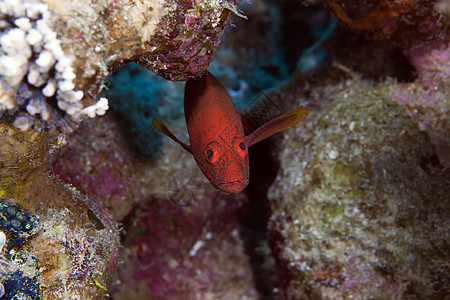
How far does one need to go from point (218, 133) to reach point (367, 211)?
192 centimetres

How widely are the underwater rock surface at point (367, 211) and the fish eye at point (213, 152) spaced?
1.43 m

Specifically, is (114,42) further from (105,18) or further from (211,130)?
(211,130)

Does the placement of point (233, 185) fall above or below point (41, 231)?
above

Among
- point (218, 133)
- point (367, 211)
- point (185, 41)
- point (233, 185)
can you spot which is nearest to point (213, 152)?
point (218, 133)

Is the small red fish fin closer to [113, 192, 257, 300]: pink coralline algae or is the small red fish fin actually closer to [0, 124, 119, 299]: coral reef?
[0, 124, 119, 299]: coral reef

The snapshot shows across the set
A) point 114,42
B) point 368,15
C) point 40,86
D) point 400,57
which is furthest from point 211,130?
point 400,57

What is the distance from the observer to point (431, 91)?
139 inches

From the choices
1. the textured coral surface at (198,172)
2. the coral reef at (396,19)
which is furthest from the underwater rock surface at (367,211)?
the coral reef at (396,19)

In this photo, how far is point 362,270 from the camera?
3322mm

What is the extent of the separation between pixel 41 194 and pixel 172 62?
5.01ft

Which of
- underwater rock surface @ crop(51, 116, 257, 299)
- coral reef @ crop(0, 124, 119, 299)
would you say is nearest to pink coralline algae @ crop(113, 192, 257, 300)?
underwater rock surface @ crop(51, 116, 257, 299)

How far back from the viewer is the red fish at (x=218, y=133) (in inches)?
104

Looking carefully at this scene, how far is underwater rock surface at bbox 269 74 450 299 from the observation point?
3188mm

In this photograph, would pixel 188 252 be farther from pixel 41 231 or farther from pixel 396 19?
pixel 396 19
